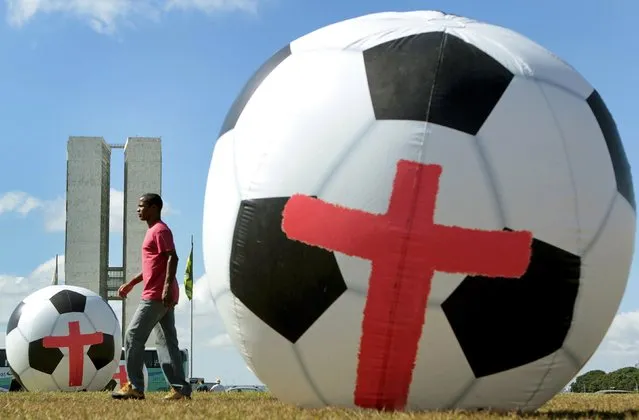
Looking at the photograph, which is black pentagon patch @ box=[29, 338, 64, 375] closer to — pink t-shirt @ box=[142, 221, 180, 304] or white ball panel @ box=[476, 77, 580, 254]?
pink t-shirt @ box=[142, 221, 180, 304]

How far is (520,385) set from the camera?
163 inches

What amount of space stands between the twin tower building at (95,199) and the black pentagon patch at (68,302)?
5483cm

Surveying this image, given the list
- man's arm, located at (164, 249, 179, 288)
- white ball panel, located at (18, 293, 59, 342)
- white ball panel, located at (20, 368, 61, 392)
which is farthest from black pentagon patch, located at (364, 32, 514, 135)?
white ball panel, located at (20, 368, 61, 392)

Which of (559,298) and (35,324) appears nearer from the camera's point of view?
(559,298)

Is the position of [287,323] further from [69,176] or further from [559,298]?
[69,176]

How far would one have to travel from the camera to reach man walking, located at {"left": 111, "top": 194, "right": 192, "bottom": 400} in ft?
21.2

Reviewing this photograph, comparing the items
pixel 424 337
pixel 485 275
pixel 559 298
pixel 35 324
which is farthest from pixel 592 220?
pixel 35 324

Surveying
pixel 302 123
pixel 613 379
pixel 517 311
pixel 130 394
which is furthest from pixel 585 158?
pixel 613 379

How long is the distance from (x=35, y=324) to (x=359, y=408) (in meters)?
9.38

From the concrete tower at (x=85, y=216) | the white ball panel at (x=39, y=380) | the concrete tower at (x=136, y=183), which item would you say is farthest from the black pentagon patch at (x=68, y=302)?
the concrete tower at (x=85, y=216)

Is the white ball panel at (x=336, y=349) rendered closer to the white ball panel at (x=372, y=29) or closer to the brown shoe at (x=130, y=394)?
the white ball panel at (x=372, y=29)

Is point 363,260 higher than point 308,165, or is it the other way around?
point 308,165

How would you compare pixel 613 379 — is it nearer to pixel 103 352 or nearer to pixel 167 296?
pixel 103 352

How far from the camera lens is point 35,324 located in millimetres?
12266
